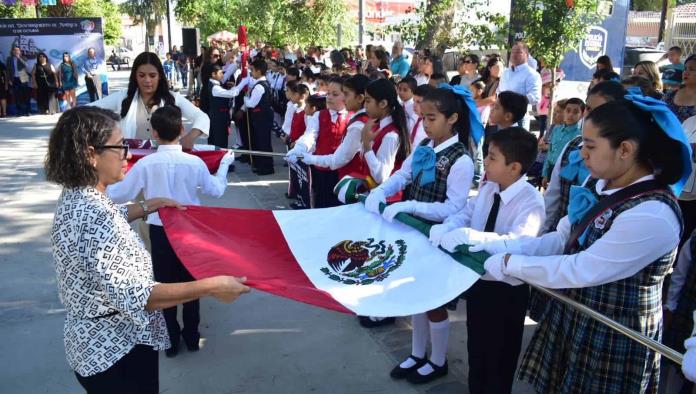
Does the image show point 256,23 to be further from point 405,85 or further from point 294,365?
point 294,365

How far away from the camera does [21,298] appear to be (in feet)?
15.7

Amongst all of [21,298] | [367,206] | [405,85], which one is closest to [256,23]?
[405,85]

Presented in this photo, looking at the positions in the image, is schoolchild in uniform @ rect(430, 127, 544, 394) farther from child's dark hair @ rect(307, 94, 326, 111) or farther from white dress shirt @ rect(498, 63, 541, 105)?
white dress shirt @ rect(498, 63, 541, 105)

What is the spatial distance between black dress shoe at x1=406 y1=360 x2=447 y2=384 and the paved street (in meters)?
0.04

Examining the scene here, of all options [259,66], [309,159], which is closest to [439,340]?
[309,159]

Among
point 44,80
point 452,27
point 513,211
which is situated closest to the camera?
point 513,211

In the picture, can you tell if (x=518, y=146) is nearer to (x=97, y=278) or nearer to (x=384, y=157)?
(x=384, y=157)

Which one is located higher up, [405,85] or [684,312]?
[405,85]

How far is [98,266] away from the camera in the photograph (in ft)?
6.63

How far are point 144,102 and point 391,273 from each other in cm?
267

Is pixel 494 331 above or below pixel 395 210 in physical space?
below

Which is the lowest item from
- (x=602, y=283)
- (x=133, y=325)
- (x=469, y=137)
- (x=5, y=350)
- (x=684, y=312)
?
(x=5, y=350)

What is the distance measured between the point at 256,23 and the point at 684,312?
73.0ft

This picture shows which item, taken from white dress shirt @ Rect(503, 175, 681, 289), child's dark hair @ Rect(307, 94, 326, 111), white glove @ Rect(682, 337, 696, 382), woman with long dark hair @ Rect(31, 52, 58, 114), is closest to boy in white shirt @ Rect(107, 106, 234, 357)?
white dress shirt @ Rect(503, 175, 681, 289)
